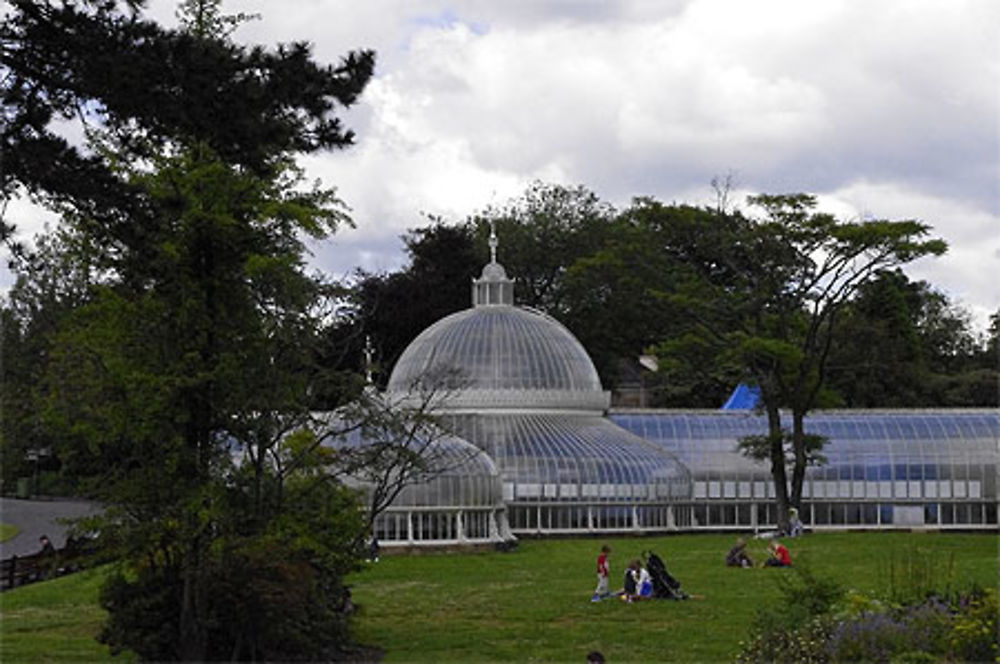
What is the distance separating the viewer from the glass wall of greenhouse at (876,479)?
4234 centimetres

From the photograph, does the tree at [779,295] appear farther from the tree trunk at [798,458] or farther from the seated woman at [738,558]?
the seated woman at [738,558]

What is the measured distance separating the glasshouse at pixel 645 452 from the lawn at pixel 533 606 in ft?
17.5

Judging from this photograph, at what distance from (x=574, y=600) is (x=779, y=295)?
17.1m

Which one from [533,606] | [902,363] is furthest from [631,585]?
[902,363]

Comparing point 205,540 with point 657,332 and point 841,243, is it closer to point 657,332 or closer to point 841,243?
point 841,243

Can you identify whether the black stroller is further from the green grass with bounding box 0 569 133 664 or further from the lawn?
the green grass with bounding box 0 569 133 664

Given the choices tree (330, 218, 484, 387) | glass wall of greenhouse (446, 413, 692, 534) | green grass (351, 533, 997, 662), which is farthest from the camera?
tree (330, 218, 484, 387)

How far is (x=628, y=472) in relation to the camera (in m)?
40.9

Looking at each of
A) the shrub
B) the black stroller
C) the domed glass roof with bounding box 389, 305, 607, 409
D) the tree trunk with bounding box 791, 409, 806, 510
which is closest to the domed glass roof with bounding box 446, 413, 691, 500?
the domed glass roof with bounding box 389, 305, 607, 409

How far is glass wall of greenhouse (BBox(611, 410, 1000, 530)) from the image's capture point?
139ft

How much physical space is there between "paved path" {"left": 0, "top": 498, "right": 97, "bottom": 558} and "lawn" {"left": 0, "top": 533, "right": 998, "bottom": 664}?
13124 mm

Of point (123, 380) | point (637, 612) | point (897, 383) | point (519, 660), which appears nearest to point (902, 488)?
point (897, 383)

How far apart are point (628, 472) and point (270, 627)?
24.6 meters

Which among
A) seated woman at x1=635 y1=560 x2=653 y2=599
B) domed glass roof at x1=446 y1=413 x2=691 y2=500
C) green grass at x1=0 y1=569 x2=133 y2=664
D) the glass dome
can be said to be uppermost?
domed glass roof at x1=446 y1=413 x2=691 y2=500
